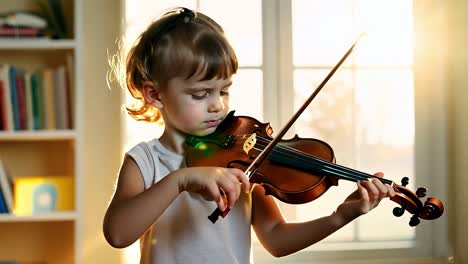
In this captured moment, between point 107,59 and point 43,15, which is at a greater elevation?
point 43,15

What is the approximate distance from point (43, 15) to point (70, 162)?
21.6 inches

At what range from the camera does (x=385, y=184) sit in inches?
52.5

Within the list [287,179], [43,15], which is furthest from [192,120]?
[43,15]

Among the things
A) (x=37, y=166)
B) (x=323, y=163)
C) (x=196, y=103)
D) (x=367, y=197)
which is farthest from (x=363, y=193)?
(x=37, y=166)

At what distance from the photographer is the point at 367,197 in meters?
1.30

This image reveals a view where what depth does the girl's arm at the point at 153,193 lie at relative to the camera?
44.8 inches

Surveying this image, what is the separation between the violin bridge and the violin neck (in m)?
0.04

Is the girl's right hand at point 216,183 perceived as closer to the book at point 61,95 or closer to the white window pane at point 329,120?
the book at point 61,95

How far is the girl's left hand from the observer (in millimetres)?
1301

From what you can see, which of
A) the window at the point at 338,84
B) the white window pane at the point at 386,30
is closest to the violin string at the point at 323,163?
the window at the point at 338,84

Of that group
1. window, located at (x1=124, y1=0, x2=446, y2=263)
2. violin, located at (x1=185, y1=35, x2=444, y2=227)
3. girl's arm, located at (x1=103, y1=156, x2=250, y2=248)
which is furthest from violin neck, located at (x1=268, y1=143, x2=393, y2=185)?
window, located at (x1=124, y1=0, x2=446, y2=263)

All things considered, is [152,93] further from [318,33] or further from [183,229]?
[318,33]

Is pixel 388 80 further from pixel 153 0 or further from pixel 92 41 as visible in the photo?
pixel 92 41

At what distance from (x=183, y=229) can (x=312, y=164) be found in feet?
0.90
